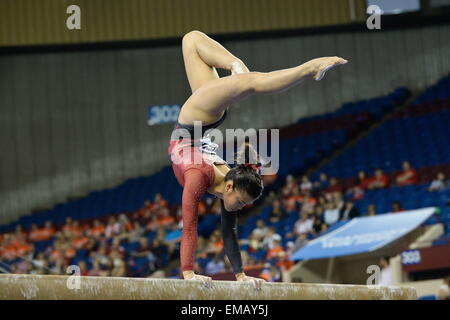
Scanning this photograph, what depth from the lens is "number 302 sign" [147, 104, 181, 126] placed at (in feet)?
56.9

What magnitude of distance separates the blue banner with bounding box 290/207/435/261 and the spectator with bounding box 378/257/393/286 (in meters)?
0.21

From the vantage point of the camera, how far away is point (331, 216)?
11469 mm

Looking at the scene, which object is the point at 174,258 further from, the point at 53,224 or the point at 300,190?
the point at 53,224

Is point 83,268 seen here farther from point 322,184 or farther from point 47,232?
point 322,184

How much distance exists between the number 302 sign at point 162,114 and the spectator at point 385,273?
8.74 meters

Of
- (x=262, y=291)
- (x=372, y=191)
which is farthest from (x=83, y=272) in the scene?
(x=262, y=291)

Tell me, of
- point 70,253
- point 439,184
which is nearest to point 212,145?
point 439,184

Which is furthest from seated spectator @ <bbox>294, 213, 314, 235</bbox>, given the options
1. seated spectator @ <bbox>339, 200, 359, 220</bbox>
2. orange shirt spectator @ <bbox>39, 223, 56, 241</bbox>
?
orange shirt spectator @ <bbox>39, 223, 56, 241</bbox>

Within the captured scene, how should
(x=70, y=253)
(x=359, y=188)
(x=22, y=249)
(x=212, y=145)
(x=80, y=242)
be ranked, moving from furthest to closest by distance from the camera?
(x=22, y=249), (x=80, y=242), (x=70, y=253), (x=359, y=188), (x=212, y=145)

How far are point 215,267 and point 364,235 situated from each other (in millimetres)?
2455

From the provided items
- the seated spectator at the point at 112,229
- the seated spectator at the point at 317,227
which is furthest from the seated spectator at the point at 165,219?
the seated spectator at the point at 317,227

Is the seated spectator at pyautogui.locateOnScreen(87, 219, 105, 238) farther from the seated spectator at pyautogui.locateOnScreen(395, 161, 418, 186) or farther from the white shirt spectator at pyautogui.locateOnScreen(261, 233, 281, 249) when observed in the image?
the seated spectator at pyautogui.locateOnScreen(395, 161, 418, 186)
